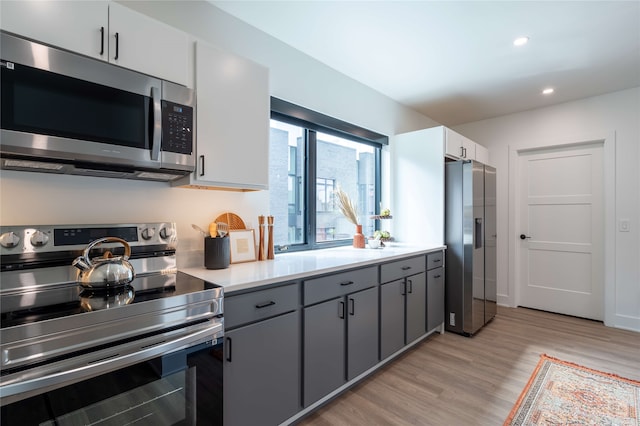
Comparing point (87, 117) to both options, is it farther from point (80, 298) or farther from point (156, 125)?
point (80, 298)

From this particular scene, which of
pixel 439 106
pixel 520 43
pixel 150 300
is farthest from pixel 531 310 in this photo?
pixel 150 300

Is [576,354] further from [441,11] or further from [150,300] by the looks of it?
[150,300]

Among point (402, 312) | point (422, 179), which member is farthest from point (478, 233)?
point (402, 312)

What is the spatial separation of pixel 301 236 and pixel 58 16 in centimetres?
203

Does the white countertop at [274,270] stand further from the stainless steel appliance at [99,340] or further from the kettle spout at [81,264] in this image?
the kettle spout at [81,264]

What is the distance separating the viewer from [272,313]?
159 cm

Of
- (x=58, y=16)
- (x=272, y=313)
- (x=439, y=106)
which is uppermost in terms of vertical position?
(x=439, y=106)

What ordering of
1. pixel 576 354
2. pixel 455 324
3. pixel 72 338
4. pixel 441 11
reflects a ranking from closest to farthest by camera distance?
pixel 72 338 → pixel 441 11 → pixel 576 354 → pixel 455 324

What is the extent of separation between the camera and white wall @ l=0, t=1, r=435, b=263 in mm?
1405

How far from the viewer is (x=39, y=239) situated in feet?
4.31

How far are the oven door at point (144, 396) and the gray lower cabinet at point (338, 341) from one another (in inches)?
23.0

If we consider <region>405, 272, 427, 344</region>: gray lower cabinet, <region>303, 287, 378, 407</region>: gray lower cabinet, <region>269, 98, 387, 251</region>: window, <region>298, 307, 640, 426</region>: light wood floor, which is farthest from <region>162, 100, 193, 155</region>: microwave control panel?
<region>405, 272, 427, 344</region>: gray lower cabinet

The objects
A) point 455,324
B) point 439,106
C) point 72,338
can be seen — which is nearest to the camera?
A: point 72,338

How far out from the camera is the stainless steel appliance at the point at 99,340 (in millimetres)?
932
